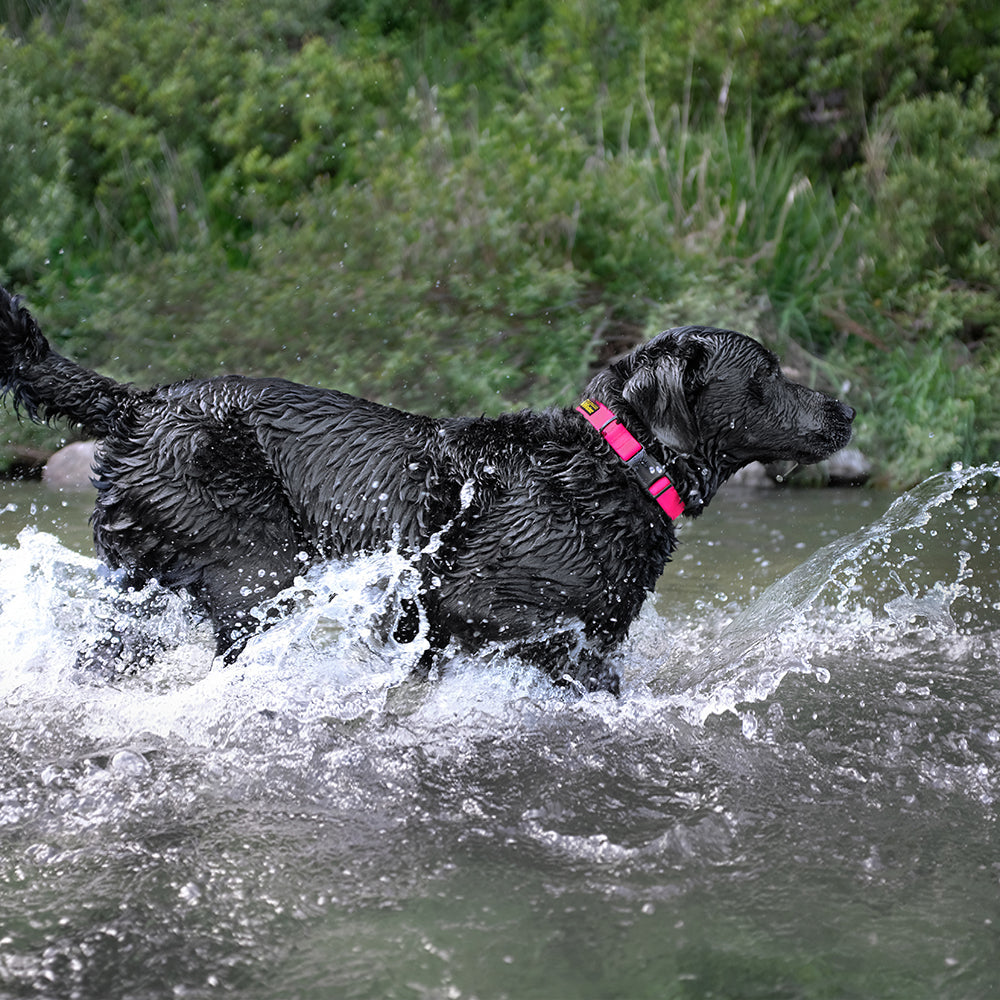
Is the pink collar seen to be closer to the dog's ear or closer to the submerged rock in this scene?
the dog's ear

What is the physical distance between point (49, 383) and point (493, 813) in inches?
78.7

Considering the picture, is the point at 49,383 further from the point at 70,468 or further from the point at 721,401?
the point at 70,468

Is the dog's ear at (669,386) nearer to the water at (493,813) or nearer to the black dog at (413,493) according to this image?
the black dog at (413,493)

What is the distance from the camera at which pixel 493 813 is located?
2.93 metres

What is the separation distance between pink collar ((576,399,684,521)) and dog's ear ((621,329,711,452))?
9 centimetres

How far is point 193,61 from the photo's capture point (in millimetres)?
11273

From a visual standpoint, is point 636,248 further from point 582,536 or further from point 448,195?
point 582,536

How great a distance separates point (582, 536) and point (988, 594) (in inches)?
98.6

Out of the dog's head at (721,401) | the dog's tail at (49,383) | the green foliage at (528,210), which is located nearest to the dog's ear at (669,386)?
the dog's head at (721,401)

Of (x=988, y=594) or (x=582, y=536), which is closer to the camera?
(x=582, y=536)

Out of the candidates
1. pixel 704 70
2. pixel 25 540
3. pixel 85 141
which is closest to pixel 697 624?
pixel 25 540

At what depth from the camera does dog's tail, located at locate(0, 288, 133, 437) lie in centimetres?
356

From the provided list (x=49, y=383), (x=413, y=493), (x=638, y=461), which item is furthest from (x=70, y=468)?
(x=638, y=461)

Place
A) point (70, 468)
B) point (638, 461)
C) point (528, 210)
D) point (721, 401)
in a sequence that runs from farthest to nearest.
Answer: point (528, 210) < point (70, 468) < point (721, 401) < point (638, 461)
